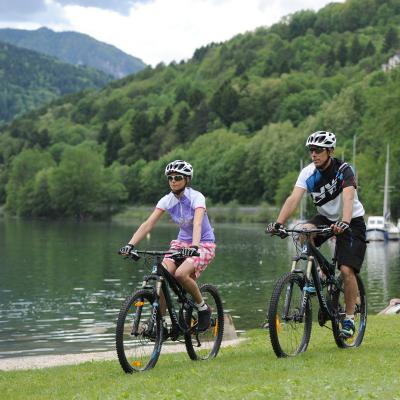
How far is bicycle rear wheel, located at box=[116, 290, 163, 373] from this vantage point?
1140 cm

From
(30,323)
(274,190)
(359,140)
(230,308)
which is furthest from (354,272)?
(274,190)

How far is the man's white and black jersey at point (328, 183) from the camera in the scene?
1223 centimetres

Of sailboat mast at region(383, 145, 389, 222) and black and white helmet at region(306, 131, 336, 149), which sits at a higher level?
black and white helmet at region(306, 131, 336, 149)

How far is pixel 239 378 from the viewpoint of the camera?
10461mm

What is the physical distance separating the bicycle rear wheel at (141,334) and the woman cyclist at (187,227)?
2.20ft

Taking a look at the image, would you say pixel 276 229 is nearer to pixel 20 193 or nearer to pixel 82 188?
pixel 82 188

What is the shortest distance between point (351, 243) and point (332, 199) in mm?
675

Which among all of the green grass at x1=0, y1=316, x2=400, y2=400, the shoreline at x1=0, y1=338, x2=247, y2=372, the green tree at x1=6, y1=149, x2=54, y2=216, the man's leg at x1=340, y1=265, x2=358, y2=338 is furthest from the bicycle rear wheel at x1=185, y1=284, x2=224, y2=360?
the green tree at x1=6, y1=149, x2=54, y2=216

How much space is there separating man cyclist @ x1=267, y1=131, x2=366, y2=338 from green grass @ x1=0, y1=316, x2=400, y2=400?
1.36 meters

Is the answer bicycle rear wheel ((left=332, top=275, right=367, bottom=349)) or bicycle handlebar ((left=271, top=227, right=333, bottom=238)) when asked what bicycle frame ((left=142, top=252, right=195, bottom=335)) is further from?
bicycle rear wheel ((left=332, top=275, right=367, bottom=349))

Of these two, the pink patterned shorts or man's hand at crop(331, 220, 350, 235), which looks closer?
man's hand at crop(331, 220, 350, 235)

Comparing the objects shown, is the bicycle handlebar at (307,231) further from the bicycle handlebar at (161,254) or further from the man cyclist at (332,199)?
the bicycle handlebar at (161,254)

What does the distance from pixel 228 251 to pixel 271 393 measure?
63.7m

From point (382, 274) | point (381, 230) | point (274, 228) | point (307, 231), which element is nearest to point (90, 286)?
point (382, 274)
